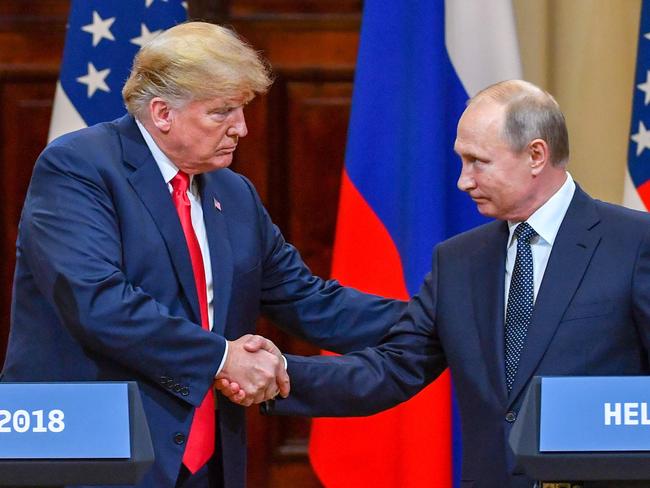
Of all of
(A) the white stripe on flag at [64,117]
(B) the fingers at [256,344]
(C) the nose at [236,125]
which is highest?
(C) the nose at [236,125]

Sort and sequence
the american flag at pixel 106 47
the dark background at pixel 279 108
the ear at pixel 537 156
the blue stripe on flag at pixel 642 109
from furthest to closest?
the dark background at pixel 279 108, the american flag at pixel 106 47, the blue stripe on flag at pixel 642 109, the ear at pixel 537 156

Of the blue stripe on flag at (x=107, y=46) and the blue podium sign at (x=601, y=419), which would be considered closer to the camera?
the blue podium sign at (x=601, y=419)

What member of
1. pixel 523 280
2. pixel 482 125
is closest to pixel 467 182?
pixel 482 125

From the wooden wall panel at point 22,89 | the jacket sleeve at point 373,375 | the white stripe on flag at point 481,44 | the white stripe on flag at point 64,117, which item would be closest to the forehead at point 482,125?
the jacket sleeve at point 373,375

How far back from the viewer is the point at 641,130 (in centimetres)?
328

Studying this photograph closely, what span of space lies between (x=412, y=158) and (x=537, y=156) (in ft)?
3.09

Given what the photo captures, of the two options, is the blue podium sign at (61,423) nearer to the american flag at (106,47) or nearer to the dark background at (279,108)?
the american flag at (106,47)

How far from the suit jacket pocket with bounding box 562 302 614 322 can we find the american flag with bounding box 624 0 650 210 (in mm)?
1091

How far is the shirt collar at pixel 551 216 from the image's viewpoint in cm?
241

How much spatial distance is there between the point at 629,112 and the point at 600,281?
140 centimetres

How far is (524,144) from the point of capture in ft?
7.84

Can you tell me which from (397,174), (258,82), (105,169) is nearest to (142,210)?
(105,169)

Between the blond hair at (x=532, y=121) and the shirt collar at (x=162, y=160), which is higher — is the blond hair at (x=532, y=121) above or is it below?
above

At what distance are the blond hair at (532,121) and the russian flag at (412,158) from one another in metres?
0.88
